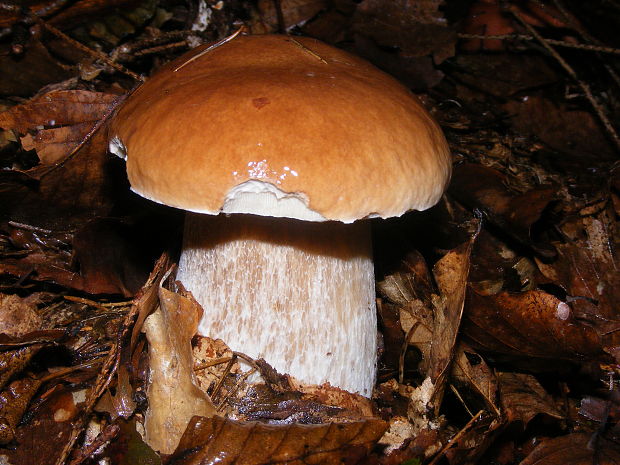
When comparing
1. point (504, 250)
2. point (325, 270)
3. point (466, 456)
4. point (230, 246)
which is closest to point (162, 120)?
point (230, 246)

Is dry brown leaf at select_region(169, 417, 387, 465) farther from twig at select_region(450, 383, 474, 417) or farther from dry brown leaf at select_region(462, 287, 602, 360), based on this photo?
dry brown leaf at select_region(462, 287, 602, 360)

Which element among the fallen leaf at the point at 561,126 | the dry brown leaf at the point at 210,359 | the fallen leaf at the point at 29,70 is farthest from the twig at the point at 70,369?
the fallen leaf at the point at 561,126

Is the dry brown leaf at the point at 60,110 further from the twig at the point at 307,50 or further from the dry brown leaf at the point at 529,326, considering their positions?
the dry brown leaf at the point at 529,326

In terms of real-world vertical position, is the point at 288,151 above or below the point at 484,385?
above

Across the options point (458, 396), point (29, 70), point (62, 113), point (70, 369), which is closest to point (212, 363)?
point (70, 369)

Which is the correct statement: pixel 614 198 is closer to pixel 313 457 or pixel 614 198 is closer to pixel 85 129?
pixel 313 457

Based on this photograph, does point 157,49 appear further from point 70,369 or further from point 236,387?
point 236,387
